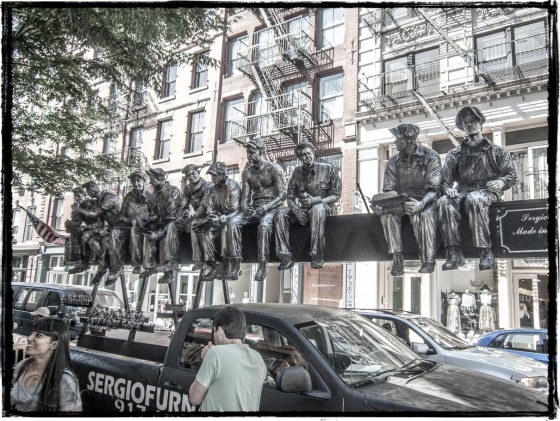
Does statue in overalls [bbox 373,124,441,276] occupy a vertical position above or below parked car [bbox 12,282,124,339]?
above

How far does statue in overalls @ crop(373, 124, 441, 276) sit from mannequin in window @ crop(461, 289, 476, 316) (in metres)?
9.80

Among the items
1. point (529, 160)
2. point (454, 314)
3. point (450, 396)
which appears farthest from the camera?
point (454, 314)

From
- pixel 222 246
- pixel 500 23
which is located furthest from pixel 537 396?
pixel 500 23

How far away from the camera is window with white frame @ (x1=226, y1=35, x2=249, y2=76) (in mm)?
18750

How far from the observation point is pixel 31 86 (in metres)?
7.47

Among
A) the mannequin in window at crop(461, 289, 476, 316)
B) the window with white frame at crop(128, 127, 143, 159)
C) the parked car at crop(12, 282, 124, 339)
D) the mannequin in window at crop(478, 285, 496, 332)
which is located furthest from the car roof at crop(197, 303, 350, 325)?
the window with white frame at crop(128, 127, 143, 159)

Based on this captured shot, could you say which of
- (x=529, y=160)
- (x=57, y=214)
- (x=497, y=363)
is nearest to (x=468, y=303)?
(x=529, y=160)

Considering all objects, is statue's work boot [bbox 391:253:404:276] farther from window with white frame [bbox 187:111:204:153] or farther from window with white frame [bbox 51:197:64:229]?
A: window with white frame [bbox 51:197:64:229]

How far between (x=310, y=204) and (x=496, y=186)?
171cm

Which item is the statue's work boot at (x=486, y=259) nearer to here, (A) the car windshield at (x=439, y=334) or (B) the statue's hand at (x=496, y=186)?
(B) the statue's hand at (x=496, y=186)

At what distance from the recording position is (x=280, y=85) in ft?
56.8

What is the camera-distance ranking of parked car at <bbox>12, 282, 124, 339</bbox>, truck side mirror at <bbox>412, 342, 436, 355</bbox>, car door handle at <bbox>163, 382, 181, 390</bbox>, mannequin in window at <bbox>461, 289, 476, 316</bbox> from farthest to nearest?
1. mannequin in window at <bbox>461, 289, 476, 316</bbox>
2. parked car at <bbox>12, 282, 124, 339</bbox>
3. truck side mirror at <bbox>412, 342, 436, 355</bbox>
4. car door handle at <bbox>163, 382, 181, 390</bbox>

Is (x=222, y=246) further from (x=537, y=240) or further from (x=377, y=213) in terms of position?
(x=537, y=240)

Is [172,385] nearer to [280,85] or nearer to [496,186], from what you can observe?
[496,186]
